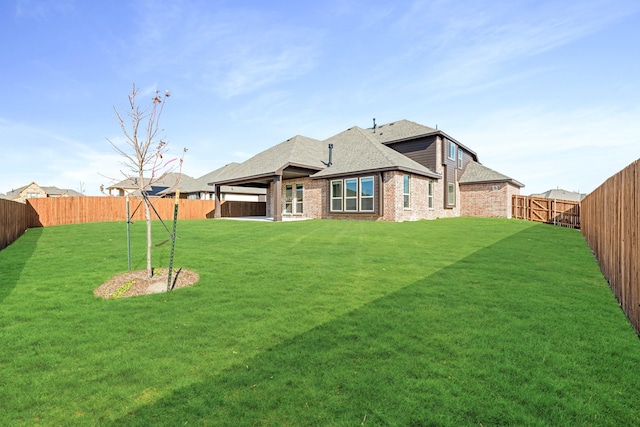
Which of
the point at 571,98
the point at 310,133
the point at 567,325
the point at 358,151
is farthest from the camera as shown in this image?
the point at 310,133

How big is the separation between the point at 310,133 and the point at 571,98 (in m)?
18.7

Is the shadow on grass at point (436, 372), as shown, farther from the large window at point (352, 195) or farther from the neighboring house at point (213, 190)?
the neighboring house at point (213, 190)

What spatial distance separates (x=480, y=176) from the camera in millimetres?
24469

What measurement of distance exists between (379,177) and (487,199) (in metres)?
12.3

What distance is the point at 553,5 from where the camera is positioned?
9227mm

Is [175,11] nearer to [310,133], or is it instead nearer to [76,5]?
[76,5]

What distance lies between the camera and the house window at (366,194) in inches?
709

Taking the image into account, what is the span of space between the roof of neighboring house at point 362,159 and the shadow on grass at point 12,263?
14.9 metres

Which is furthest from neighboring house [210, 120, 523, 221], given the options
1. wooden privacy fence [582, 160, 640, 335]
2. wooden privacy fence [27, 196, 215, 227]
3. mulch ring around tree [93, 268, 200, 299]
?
mulch ring around tree [93, 268, 200, 299]

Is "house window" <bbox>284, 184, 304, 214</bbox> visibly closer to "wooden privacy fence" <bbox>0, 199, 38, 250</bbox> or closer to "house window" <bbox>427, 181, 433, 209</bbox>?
"house window" <bbox>427, 181, 433, 209</bbox>

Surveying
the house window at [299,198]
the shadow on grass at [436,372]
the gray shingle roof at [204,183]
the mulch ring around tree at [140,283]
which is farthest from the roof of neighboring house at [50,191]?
the shadow on grass at [436,372]

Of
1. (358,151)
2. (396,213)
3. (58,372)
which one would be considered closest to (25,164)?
(358,151)

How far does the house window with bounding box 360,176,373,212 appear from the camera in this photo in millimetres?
18016

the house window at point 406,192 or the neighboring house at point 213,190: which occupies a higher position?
the neighboring house at point 213,190
